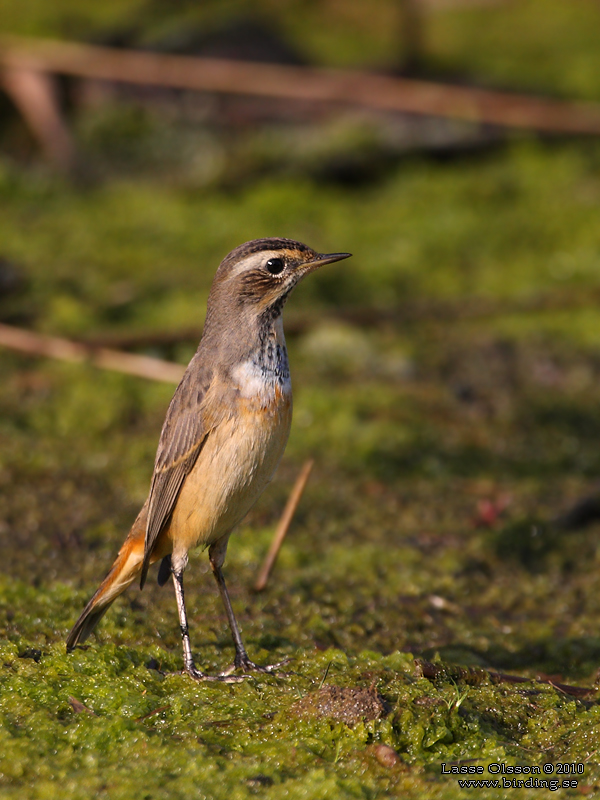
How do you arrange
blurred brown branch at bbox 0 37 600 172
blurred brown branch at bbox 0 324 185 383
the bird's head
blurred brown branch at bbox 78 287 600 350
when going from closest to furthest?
the bird's head < blurred brown branch at bbox 0 324 185 383 < blurred brown branch at bbox 78 287 600 350 < blurred brown branch at bbox 0 37 600 172

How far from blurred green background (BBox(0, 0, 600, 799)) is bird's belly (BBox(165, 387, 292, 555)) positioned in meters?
0.69

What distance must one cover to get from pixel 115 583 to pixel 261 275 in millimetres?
1664

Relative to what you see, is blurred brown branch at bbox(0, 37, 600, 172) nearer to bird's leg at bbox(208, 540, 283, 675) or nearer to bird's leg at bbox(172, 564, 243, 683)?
bird's leg at bbox(208, 540, 283, 675)

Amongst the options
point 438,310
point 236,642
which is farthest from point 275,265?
point 438,310

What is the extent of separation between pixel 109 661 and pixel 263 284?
6.38ft

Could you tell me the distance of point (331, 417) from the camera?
7965mm

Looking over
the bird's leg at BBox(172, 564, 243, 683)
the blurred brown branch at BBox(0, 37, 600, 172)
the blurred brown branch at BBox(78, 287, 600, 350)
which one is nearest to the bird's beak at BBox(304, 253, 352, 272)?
the bird's leg at BBox(172, 564, 243, 683)

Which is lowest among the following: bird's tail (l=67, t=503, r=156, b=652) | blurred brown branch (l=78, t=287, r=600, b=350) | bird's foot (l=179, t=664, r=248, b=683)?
bird's foot (l=179, t=664, r=248, b=683)

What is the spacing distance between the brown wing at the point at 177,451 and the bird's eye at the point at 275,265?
0.61 metres

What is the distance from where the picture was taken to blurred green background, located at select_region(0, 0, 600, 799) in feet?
13.0

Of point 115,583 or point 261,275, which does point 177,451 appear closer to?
point 115,583

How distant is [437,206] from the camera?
11.3 metres

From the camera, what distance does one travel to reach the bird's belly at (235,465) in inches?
178

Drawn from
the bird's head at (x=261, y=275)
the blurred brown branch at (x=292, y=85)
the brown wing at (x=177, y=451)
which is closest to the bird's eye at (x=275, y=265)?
the bird's head at (x=261, y=275)
